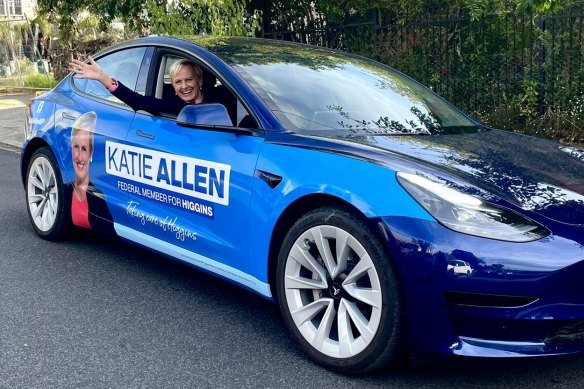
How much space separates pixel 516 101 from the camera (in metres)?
9.38

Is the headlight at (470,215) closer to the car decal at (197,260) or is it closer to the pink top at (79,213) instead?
the car decal at (197,260)

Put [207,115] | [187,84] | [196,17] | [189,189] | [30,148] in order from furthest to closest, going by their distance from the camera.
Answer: [196,17] → [30,148] → [187,84] → [189,189] → [207,115]

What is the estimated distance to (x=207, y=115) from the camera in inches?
154

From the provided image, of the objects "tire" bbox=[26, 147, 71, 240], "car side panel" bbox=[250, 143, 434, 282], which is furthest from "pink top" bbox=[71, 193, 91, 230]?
"car side panel" bbox=[250, 143, 434, 282]

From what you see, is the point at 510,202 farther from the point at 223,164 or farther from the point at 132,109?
the point at 132,109

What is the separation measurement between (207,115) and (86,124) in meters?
1.41

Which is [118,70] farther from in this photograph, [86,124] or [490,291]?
[490,291]

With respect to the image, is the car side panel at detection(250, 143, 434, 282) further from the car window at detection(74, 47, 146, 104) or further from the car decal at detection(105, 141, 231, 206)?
the car window at detection(74, 47, 146, 104)

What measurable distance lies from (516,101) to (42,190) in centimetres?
623

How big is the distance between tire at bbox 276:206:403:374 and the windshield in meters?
0.69

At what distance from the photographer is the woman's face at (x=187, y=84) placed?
4.47 meters

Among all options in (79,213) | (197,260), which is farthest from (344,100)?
(79,213)

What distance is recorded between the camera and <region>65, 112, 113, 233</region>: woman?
192 inches

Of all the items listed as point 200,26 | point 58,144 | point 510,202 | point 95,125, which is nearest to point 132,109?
point 95,125
